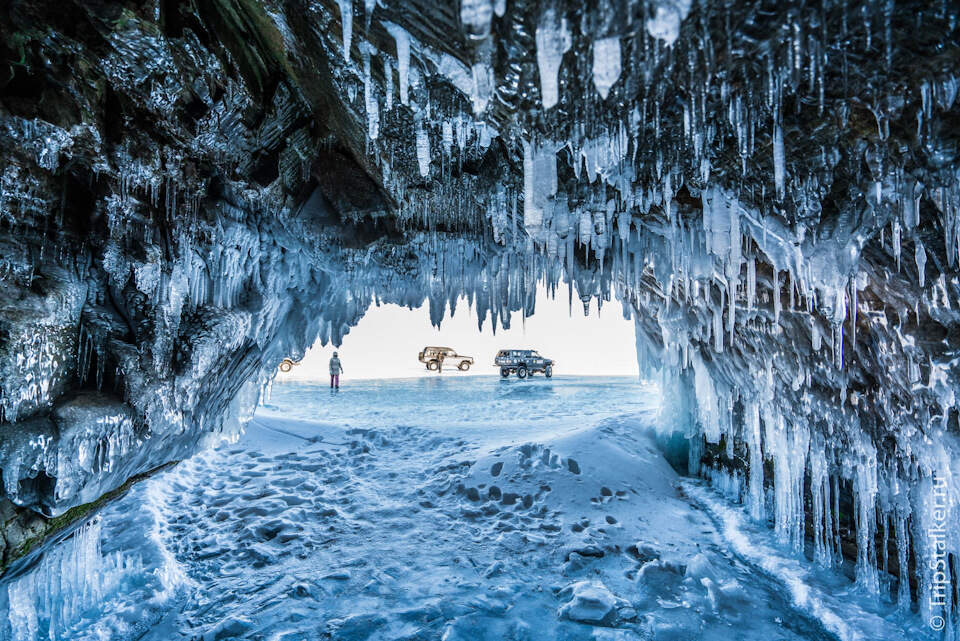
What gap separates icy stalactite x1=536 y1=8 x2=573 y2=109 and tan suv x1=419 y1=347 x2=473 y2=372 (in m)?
30.6

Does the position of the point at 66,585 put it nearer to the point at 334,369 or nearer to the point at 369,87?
the point at 369,87

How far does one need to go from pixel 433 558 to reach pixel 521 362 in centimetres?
2140

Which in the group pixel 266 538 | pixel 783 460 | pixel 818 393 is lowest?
pixel 266 538

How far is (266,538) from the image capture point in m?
6.29

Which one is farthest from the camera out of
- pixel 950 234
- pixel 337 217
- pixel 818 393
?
pixel 337 217

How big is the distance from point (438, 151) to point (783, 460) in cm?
704

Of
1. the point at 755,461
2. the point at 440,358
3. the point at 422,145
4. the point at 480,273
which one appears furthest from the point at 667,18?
the point at 440,358

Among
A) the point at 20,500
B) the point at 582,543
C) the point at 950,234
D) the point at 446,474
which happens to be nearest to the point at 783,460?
the point at 582,543

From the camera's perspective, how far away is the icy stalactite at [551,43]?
6.46 feet

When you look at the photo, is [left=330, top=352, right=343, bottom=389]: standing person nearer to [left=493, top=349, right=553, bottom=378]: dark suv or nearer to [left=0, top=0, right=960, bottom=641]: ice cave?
[left=493, top=349, right=553, bottom=378]: dark suv

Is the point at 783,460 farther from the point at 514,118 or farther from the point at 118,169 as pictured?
the point at 118,169

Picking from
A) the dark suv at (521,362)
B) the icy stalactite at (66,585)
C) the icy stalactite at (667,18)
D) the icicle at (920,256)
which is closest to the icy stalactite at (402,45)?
the icy stalactite at (667,18)

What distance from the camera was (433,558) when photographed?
5.76 m

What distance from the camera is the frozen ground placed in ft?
14.4
